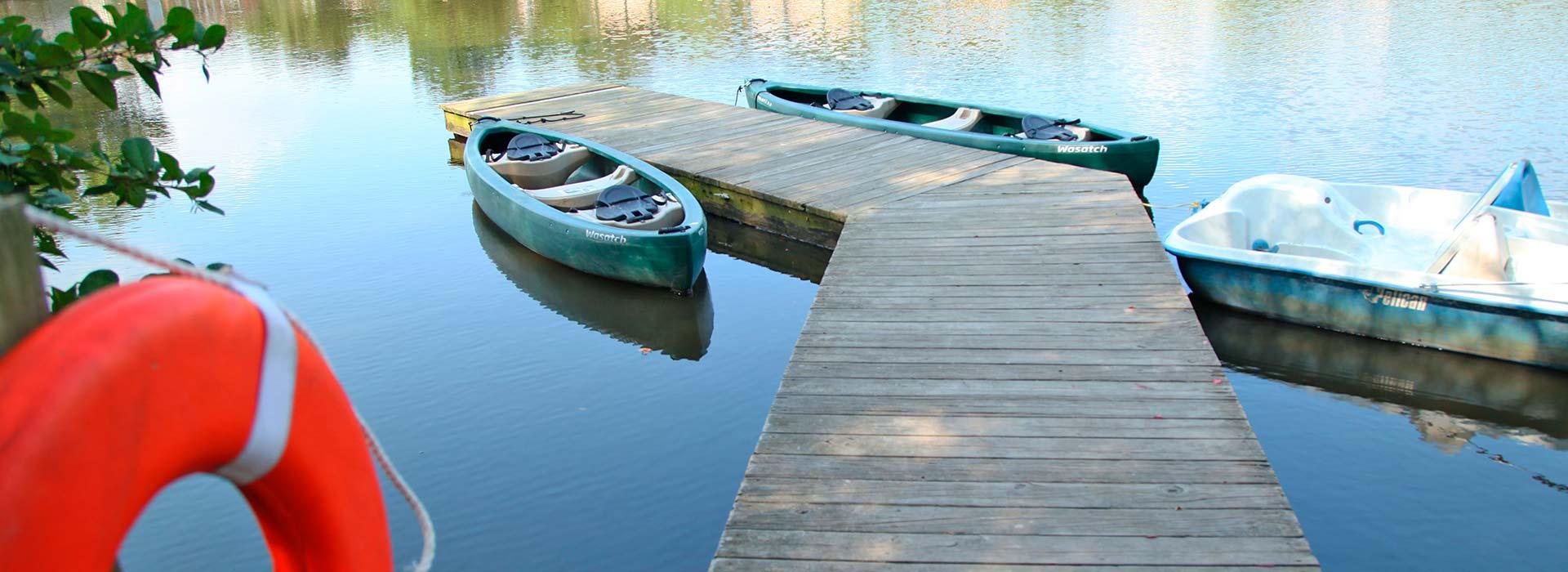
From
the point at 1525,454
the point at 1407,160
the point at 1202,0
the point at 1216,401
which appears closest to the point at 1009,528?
the point at 1216,401

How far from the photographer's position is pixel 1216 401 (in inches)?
175

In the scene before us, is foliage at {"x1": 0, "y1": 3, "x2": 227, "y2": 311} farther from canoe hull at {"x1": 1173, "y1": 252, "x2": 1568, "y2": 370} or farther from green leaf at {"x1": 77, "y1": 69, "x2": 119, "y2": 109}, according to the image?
canoe hull at {"x1": 1173, "y1": 252, "x2": 1568, "y2": 370}

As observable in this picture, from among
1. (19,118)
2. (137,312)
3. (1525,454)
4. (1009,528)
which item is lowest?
(1525,454)

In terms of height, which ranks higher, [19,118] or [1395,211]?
[19,118]

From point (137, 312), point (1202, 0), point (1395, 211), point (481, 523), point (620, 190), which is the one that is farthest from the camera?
point (1202, 0)

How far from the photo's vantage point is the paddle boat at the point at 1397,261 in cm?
587

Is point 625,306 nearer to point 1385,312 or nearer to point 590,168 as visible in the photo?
point 590,168

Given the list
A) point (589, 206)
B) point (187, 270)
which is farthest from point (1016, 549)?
point (589, 206)

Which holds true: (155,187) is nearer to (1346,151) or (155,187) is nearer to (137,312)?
(137,312)

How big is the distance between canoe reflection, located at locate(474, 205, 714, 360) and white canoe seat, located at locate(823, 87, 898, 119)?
3.71 m

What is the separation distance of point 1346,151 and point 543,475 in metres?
8.45

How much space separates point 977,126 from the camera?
34.8 feet

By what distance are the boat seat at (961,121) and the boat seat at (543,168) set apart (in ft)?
10.3

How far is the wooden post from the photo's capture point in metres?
1.48
